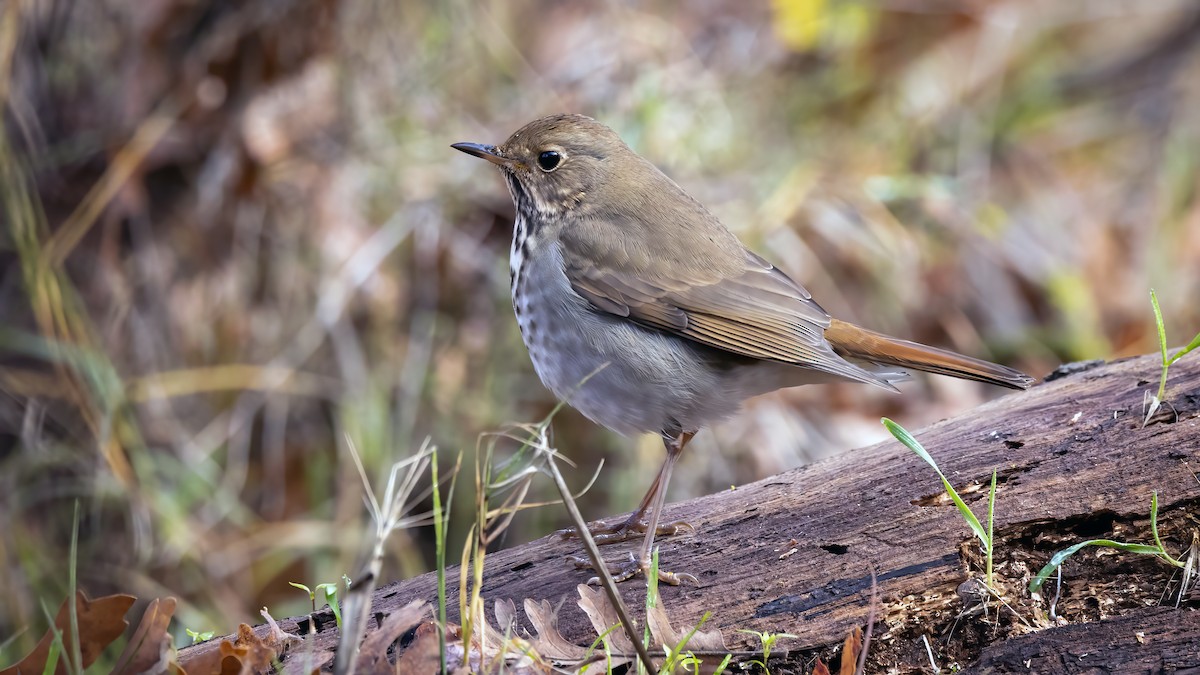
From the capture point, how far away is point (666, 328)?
2.86m

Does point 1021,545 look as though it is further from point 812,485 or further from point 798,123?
point 798,123

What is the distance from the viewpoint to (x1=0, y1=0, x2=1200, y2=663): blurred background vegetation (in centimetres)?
418

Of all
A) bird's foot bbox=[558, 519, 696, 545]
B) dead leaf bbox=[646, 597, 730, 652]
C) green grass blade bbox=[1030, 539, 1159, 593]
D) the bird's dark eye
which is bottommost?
bird's foot bbox=[558, 519, 696, 545]

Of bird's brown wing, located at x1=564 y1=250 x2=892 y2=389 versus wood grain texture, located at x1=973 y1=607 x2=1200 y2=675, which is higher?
bird's brown wing, located at x1=564 y1=250 x2=892 y2=389

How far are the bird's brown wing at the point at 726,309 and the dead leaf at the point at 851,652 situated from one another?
810mm

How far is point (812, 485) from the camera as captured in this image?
2514 mm

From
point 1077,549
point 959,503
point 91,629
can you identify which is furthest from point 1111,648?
point 91,629

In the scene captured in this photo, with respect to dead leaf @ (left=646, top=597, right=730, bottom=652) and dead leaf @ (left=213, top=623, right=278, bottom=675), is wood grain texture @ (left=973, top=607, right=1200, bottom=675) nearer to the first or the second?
dead leaf @ (left=646, top=597, right=730, bottom=652)

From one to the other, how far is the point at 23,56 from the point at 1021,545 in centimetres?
383

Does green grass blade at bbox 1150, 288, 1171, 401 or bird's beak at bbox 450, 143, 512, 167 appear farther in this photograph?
bird's beak at bbox 450, 143, 512, 167

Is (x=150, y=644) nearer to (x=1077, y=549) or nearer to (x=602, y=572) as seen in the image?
(x=602, y=572)

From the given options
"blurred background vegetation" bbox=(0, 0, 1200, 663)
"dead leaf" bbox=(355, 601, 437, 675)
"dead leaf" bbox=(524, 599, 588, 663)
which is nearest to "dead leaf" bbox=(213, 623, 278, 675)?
"dead leaf" bbox=(355, 601, 437, 675)

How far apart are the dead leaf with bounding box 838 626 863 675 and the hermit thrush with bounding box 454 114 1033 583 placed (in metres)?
0.66

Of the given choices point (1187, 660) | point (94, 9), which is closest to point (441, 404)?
point (94, 9)
